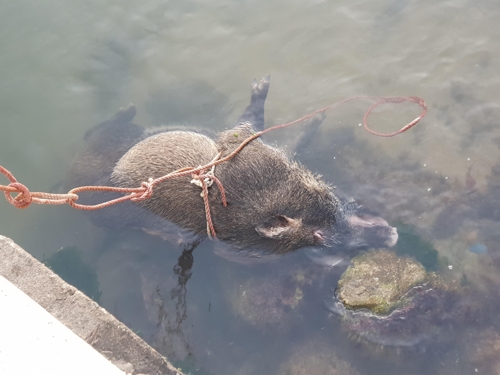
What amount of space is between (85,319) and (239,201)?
74.2 inches

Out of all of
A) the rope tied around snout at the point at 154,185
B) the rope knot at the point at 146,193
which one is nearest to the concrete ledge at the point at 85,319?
the rope tied around snout at the point at 154,185

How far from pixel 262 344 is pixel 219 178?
72.4 inches

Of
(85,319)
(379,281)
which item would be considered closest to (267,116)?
(379,281)

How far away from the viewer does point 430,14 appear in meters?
6.82

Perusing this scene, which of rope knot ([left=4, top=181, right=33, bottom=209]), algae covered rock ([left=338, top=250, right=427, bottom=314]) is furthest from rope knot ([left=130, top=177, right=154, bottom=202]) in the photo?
algae covered rock ([left=338, top=250, right=427, bottom=314])

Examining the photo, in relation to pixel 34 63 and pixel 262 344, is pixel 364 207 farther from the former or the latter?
pixel 34 63

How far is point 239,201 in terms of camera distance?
4.71 m

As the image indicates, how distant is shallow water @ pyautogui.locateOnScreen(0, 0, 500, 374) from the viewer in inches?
189

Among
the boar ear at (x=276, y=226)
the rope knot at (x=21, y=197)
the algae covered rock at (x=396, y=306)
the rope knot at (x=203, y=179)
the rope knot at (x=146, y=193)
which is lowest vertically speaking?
the algae covered rock at (x=396, y=306)

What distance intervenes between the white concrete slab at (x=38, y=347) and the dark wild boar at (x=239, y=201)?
2.03 m

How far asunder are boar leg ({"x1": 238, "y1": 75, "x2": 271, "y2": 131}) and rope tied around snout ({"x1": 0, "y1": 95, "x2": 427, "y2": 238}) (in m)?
0.40

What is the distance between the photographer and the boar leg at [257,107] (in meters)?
5.93

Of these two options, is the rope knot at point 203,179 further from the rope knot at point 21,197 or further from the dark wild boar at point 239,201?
the rope knot at point 21,197

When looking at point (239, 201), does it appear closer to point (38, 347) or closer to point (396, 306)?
point (396, 306)
